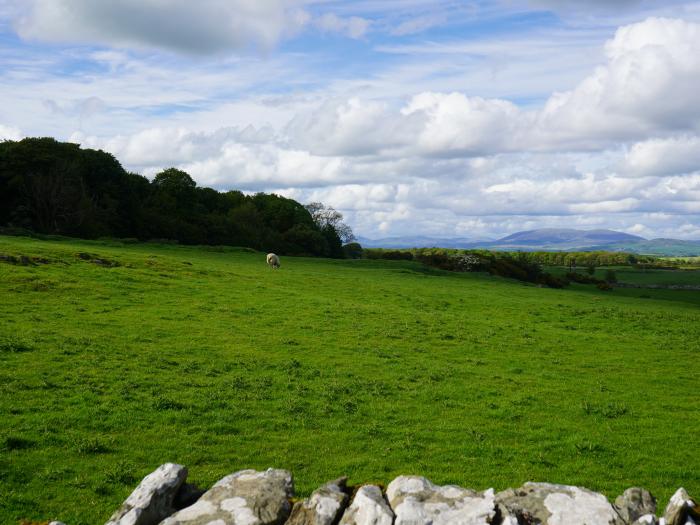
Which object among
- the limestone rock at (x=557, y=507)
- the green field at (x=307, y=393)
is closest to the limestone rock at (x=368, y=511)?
the limestone rock at (x=557, y=507)

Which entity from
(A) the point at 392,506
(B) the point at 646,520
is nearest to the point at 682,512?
(B) the point at 646,520

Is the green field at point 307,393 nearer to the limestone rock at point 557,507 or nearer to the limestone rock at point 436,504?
the limestone rock at point 436,504

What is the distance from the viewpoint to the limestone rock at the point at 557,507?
7.37 meters

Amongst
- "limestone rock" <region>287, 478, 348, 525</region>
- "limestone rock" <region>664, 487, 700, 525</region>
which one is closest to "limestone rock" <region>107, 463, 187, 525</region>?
"limestone rock" <region>287, 478, 348, 525</region>

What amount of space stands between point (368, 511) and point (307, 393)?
1101 centimetres

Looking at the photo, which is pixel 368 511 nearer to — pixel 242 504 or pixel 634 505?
pixel 242 504

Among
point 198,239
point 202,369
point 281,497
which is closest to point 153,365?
point 202,369

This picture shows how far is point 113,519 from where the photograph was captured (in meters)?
7.90

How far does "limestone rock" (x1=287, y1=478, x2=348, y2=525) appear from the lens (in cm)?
770

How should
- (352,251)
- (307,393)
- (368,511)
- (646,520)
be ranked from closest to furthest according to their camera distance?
1. (646,520)
2. (368,511)
3. (307,393)
4. (352,251)

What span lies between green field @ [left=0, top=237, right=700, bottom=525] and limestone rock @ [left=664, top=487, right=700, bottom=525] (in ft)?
18.6

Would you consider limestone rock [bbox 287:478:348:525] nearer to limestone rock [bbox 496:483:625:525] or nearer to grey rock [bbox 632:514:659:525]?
limestone rock [bbox 496:483:625:525]

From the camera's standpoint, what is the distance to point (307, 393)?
1841cm

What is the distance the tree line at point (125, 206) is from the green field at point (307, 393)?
132 ft
